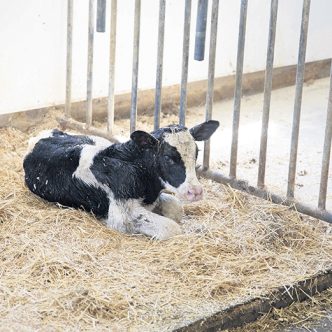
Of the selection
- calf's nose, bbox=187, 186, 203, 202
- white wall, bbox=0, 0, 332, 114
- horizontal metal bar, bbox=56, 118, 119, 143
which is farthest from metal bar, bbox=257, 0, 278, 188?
white wall, bbox=0, 0, 332, 114

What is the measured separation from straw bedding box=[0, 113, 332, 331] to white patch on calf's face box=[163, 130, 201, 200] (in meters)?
0.31

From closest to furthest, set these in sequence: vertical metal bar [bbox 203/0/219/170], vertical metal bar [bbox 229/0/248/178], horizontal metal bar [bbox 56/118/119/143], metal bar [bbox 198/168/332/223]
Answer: metal bar [bbox 198/168/332/223] → vertical metal bar [bbox 229/0/248/178] → vertical metal bar [bbox 203/0/219/170] → horizontal metal bar [bbox 56/118/119/143]

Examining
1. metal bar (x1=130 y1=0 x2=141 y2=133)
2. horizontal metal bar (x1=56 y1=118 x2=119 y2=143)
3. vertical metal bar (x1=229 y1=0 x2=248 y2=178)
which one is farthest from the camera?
horizontal metal bar (x1=56 y1=118 x2=119 y2=143)

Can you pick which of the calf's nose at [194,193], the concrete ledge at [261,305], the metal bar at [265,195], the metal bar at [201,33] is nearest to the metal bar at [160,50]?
the metal bar at [265,195]

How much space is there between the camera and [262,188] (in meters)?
6.18

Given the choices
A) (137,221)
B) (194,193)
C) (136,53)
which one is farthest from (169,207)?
(136,53)

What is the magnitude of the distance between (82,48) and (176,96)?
4.28 ft

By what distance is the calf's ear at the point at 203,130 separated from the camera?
5.70 metres

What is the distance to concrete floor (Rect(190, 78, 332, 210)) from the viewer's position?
6.90 m

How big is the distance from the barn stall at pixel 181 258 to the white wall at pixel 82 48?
3.40 feet

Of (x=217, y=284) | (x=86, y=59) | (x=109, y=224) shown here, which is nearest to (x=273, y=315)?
(x=217, y=284)

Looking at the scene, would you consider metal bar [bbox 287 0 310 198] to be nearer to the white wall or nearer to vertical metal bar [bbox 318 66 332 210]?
vertical metal bar [bbox 318 66 332 210]

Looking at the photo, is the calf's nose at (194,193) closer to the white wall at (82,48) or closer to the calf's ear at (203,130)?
the calf's ear at (203,130)

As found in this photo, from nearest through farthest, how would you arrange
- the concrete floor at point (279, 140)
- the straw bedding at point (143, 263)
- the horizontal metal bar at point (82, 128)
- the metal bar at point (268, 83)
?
1. the straw bedding at point (143, 263)
2. the metal bar at point (268, 83)
3. the concrete floor at point (279, 140)
4. the horizontal metal bar at point (82, 128)
